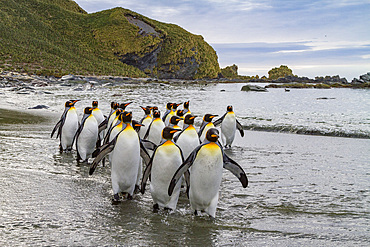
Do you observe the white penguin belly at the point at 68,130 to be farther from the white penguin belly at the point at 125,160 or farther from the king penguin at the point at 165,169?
the king penguin at the point at 165,169

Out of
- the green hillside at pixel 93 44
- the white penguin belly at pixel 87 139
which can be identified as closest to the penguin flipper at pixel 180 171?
the white penguin belly at pixel 87 139

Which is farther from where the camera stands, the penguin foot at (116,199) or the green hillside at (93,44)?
the green hillside at (93,44)

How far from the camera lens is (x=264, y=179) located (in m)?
5.63

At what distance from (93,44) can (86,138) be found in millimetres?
84244

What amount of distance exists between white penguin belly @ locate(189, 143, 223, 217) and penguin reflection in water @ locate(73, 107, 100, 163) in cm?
285

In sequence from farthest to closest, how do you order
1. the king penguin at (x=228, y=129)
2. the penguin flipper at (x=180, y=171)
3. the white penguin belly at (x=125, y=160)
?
the king penguin at (x=228, y=129), the white penguin belly at (x=125, y=160), the penguin flipper at (x=180, y=171)

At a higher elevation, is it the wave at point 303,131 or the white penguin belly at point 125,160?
the white penguin belly at point 125,160

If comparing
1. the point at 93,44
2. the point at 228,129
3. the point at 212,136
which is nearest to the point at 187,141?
the point at 212,136

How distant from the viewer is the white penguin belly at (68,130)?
23.0ft

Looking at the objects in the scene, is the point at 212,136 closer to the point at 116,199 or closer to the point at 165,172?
the point at 165,172

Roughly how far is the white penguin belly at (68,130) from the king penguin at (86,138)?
66 centimetres

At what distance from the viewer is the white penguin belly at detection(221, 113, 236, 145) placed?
8.53m

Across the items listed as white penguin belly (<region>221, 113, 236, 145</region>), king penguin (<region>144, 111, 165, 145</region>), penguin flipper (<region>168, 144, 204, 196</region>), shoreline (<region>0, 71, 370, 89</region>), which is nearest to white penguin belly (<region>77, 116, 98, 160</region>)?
king penguin (<region>144, 111, 165, 145</region>)

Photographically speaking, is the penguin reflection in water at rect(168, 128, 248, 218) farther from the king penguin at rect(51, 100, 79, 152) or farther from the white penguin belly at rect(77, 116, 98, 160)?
the king penguin at rect(51, 100, 79, 152)
